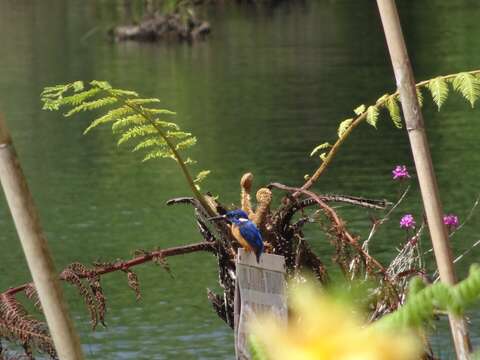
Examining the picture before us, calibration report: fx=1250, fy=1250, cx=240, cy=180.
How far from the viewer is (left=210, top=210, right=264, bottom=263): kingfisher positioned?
3.13 metres

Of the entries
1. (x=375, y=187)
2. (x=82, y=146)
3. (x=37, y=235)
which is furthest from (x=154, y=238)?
(x=37, y=235)

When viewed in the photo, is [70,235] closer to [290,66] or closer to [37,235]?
[37,235]

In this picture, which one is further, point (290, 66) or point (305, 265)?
point (290, 66)

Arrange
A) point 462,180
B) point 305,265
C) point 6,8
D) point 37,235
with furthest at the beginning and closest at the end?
point 6,8
point 462,180
point 305,265
point 37,235

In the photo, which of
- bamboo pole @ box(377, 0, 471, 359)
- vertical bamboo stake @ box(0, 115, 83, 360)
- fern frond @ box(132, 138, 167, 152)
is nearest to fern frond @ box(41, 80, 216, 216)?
fern frond @ box(132, 138, 167, 152)

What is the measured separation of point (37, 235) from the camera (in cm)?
166

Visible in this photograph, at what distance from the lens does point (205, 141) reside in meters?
19.8

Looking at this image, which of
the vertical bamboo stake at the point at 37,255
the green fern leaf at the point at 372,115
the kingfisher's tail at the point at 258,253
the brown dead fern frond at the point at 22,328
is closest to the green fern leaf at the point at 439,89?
the green fern leaf at the point at 372,115

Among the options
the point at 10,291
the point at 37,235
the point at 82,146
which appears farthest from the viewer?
the point at 82,146

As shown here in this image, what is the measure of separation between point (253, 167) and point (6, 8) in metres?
36.6

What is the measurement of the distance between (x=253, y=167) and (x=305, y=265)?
13.4 metres

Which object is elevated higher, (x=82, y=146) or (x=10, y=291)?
(x=10, y=291)

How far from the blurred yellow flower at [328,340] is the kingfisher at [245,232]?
2.13 meters

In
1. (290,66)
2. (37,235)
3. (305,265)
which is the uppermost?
(37,235)
